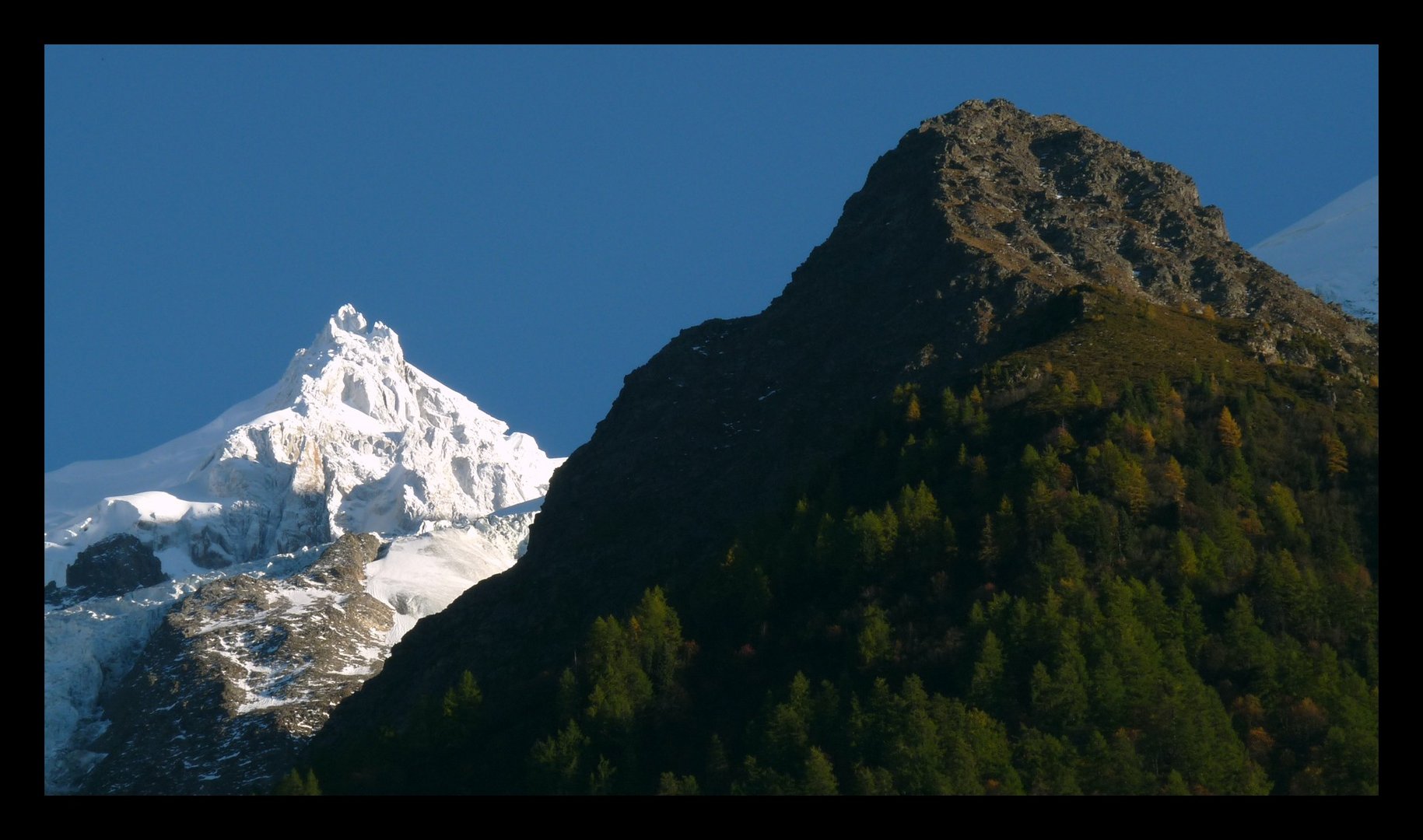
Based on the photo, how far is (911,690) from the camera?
89312mm

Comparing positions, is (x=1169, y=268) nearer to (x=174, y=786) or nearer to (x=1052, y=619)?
(x=1052, y=619)

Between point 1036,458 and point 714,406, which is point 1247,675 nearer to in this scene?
point 1036,458

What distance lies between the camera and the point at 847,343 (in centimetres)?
13512

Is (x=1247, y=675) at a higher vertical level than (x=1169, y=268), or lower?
lower

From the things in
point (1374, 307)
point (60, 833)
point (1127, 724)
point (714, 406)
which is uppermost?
point (1374, 307)

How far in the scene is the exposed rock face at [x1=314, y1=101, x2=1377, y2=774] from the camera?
119188mm

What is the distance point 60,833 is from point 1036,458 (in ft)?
234

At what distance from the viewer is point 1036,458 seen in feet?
337

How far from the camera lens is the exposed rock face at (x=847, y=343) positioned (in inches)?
4692
